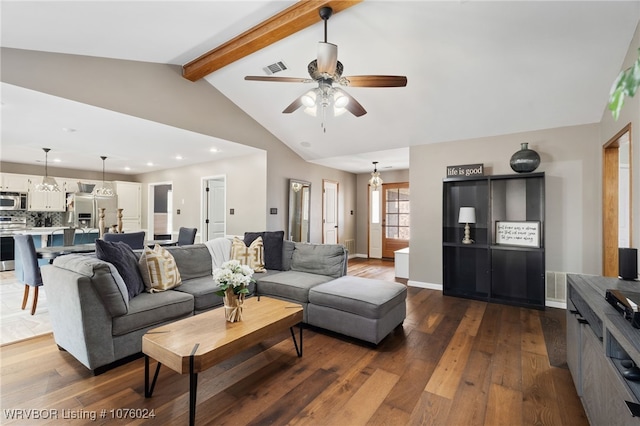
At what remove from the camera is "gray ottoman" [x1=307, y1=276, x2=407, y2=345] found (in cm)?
274

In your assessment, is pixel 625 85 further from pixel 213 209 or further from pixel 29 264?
pixel 213 209

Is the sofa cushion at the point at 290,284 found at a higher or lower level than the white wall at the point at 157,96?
lower

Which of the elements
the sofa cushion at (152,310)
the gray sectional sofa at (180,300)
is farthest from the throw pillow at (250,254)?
the sofa cushion at (152,310)

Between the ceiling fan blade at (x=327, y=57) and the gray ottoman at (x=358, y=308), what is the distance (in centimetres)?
200

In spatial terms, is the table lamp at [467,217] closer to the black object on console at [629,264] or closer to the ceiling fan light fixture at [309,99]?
the black object on console at [629,264]

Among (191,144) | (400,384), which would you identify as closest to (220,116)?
(191,144)

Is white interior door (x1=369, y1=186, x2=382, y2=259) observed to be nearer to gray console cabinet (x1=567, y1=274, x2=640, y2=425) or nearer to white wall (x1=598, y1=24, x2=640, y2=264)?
white wall (x1=598, y1=24, x2=640, y2=264)

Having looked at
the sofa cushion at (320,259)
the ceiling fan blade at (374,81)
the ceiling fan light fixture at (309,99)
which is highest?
the ceiling fan blade at (374,81)

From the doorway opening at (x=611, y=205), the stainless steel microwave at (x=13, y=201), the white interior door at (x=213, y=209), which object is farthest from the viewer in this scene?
the white interior door at (x=213, y=209)

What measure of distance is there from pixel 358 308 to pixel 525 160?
2.98m

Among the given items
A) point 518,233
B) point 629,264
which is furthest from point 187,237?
point 629,264

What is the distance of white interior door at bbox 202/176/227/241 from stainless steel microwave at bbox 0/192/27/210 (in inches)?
157

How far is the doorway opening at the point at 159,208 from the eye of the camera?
8.53 metres

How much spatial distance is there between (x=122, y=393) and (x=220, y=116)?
3.82 m
